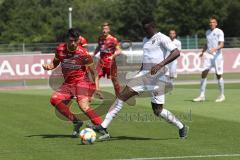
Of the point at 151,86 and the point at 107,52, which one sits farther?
the point at 107,52

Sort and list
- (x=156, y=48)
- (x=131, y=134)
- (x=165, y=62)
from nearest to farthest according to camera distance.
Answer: (x=165, y=62) < (x=156, y=48) < (x=131, y=134)

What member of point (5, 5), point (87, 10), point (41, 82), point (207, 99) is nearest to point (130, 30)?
point (87, 10)

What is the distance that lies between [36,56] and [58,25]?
44.5 meters

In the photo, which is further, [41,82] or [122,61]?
[122,61]

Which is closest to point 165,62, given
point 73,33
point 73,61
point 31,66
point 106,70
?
point 73,33

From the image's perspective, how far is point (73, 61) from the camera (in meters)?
12.8

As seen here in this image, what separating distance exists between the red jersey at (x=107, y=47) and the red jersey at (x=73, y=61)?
7239 millimetres

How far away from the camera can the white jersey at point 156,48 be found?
12.0m

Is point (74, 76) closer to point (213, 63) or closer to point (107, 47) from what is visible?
point (107, 47)

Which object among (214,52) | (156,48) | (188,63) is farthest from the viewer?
(188,63)

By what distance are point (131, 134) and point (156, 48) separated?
2.00 m

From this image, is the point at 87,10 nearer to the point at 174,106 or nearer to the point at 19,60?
the point at 19,60

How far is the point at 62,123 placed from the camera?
50.2ft

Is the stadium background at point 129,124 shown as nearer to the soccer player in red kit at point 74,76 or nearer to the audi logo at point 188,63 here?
the audi logo at point 188,63
